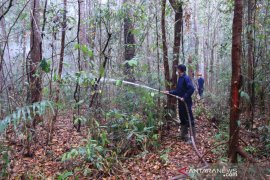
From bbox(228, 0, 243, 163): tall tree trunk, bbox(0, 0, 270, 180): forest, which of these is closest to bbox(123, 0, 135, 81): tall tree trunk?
bbox(0, 0, 270, 180): forest

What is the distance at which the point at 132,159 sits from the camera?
5242mm

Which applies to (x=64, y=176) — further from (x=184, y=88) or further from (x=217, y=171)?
(x=184, y=88)

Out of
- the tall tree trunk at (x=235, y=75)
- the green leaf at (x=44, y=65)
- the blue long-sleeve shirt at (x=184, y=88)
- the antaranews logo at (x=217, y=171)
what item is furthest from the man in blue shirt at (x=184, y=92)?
the green leaf at (x=44, y=65)

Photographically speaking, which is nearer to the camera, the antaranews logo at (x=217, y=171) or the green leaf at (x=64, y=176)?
the antaranews logo at (x=217, y=171)

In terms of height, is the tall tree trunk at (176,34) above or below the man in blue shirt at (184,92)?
above

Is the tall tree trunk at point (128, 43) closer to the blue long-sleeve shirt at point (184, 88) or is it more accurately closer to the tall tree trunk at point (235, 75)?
the blue long-sleeve shirt at point (184, 88)

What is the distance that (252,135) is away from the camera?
5762mm

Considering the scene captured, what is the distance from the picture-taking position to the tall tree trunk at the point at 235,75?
13.5ft

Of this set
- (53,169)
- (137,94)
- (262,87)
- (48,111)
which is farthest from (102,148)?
(262,87)

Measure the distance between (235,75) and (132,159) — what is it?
103 inches

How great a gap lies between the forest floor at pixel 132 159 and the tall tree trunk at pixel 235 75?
0.69 m

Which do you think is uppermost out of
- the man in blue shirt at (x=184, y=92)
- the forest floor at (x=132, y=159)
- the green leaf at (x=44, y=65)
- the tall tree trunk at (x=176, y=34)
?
the tall tree trunk at (x=176, y=34)

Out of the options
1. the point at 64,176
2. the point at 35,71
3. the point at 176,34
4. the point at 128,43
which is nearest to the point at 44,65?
the point at 35,71

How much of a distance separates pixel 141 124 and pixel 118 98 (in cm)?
122
